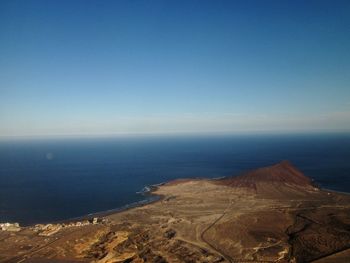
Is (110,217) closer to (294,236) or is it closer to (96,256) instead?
(96,256)

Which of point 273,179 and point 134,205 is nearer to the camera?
point 134,205

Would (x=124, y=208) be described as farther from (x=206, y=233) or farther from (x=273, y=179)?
(x=273, y=179)

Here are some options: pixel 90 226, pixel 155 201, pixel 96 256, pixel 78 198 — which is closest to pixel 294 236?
pixel 96 256

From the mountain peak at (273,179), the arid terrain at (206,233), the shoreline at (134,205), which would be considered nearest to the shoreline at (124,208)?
the shoreline at (134,205)

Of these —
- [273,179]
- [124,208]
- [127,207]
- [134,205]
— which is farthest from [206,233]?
[273,179]

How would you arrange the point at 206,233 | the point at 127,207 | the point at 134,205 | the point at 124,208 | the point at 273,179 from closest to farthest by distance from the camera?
the point at 206,233 < the point at 124,208 < the point at 127,207 < the point at 134,205 < the point at 273,179

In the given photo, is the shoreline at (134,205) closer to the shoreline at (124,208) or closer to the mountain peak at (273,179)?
the shoreline at (124,208)

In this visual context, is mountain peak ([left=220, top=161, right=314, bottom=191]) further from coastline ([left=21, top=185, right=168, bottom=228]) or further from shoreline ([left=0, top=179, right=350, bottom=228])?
coastline ([left=21, top=185, right=168, bottom=228])

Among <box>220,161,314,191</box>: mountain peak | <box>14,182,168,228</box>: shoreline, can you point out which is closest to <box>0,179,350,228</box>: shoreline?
<box>14,182,168,228</box>: shoreline

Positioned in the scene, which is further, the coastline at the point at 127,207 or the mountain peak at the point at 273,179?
the mountain peak at the point at 273,179
